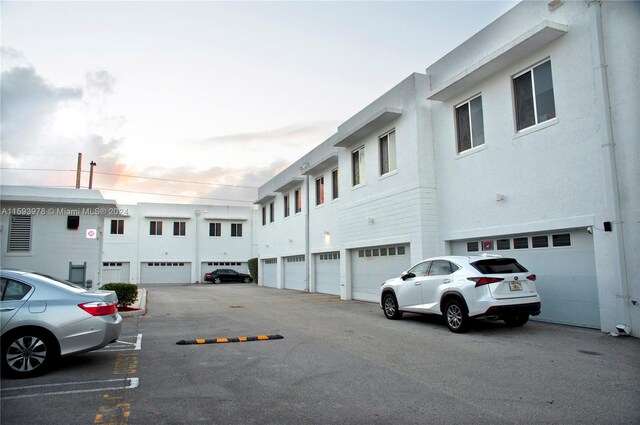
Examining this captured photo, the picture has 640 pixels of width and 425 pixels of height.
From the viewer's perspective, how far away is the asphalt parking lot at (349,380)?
192 inches

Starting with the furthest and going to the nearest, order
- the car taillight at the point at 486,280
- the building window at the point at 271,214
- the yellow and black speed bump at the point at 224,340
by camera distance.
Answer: the building window at the point at 271,214 < the car taillight at the point at 486,280 < the yellow and black speed bump at the point at 224,340

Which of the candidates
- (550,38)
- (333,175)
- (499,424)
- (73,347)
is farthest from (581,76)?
(333,175)

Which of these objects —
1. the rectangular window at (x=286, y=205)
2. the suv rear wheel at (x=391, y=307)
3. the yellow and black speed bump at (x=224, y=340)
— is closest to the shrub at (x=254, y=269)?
the rectangular window at (x=286, y=205)

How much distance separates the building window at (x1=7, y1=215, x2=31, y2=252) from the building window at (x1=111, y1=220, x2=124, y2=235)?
23098 mm

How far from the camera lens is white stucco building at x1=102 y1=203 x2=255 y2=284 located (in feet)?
132

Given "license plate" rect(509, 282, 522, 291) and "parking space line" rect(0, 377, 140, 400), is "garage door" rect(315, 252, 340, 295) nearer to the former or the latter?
"license plate" rect(509, 282, 522, 291)

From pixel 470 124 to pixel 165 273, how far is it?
33805mm

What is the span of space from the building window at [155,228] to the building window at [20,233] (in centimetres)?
2359

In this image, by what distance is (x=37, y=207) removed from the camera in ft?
58.6

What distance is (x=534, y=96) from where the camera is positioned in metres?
11.4

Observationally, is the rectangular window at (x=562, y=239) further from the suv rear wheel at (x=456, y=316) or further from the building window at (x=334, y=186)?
the building window at (x=334, y=186)

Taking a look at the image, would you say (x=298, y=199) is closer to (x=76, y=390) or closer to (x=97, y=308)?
(x=97, y=308)

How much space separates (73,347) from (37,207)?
44.4 ft

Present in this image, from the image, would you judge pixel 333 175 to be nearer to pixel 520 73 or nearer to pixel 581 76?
pixel 520 73
